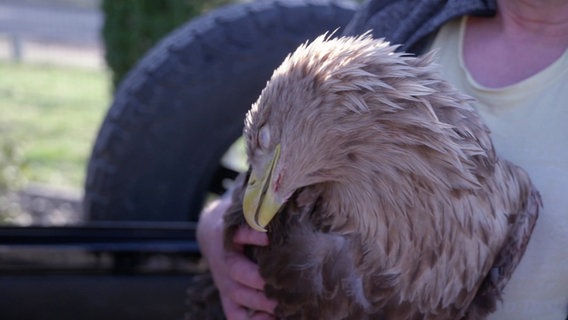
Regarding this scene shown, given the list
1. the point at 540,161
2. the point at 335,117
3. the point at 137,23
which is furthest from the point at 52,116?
the point at 335,117

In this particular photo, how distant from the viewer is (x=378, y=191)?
6.48 feet

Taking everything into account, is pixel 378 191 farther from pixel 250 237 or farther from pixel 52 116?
pixel 52 116

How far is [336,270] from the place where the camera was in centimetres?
219

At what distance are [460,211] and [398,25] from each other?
64 cm

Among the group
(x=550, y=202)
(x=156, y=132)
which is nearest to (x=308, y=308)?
(x=550, y=202)

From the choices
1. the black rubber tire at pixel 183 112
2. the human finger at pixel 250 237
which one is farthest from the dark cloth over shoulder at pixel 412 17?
the black rubber tire at pixel 183 112

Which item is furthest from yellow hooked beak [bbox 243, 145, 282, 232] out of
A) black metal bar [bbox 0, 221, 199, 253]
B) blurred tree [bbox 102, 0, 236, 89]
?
blurred tree [bbox 102, 0, 236, 89]


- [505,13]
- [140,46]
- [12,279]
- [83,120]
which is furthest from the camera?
[83,120]

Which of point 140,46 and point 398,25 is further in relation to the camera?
point 140,46

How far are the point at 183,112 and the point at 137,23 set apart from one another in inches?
107

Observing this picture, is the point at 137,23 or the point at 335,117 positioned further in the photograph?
the point at 137,23

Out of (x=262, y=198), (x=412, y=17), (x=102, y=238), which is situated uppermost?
(x=412, y=17)

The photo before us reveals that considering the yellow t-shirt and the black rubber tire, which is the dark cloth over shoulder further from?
the black rubber tire

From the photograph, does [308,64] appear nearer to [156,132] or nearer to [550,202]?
[550,202]
